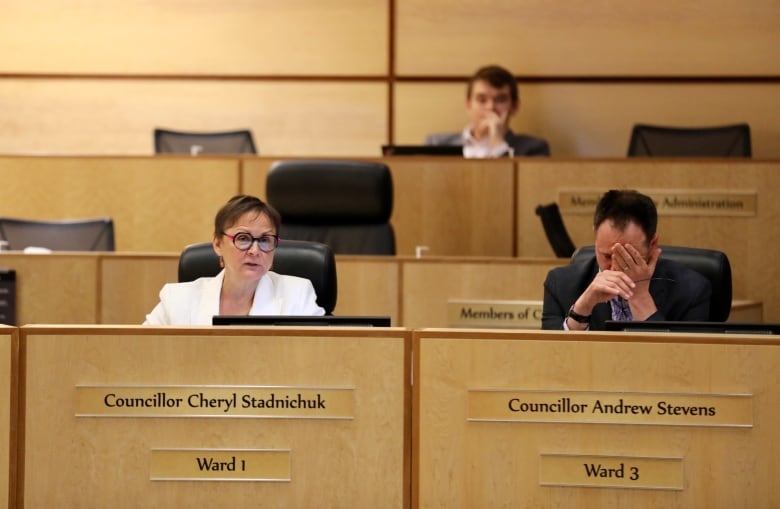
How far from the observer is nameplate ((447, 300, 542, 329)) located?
14.5 feet

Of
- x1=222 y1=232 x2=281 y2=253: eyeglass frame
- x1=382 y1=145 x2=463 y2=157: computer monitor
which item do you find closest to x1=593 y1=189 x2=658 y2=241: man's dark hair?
x1=222 y1=232 x2=281 y2=253: eyeglass frame

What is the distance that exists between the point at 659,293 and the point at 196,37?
4.78 m

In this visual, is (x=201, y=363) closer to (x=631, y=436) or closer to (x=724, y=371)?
(x=631, y=436)

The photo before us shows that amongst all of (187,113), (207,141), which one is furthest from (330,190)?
(187,113)

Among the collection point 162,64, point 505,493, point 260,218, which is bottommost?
point 505,493

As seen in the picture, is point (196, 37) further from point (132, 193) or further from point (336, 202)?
point (336, 202)

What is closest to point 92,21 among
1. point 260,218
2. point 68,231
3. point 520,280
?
point 68,231

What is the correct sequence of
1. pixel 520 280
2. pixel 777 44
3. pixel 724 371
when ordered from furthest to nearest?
pixel 777 44 < pixel 520 280 < pixel 724 371

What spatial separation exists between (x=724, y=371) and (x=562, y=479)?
36 centimetres

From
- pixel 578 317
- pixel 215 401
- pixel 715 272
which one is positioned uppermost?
pixel 715 272

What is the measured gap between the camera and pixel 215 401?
2.30 meters

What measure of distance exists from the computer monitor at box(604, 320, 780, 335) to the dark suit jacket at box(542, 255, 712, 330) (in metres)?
0.88

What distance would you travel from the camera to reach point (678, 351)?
2.24 meters

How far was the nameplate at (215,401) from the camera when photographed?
229 cm
